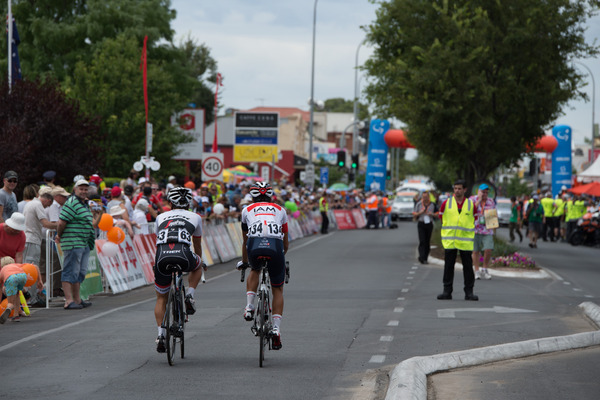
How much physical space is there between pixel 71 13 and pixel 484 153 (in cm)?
2719

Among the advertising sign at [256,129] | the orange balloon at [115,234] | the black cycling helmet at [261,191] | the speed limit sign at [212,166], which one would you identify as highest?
the advertising sign at [256,129]

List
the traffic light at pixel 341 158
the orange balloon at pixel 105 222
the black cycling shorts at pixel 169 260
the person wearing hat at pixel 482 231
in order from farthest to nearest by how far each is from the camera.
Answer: the traffic light at pixel 341 158, the person wearing hat at pixel 482 231, the orange balloon at pixel 105 222, the black cycling shorts at pixel 169 260

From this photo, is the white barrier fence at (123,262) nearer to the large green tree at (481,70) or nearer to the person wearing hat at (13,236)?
the person wearing hat at (13,236)

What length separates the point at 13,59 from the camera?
3144 centimetres

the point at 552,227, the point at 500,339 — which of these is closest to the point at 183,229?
the point at 500,339

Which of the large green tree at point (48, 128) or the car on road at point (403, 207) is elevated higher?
the large green tree at point (48, 128)

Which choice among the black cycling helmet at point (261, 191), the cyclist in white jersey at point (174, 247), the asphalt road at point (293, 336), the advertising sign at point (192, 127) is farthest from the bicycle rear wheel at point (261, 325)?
the advertising sign at point (192, 127)

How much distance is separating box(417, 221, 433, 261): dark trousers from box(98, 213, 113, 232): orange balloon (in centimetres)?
947

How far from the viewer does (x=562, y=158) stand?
53438 mm

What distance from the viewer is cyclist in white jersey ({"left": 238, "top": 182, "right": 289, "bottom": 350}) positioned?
999 centimetres

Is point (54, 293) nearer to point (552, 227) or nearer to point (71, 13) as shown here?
point (552, 227)

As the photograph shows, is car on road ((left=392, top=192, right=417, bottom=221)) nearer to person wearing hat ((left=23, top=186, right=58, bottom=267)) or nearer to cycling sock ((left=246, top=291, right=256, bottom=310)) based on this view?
person wearing hat ((left=23, top=186, right=58, bottom=267))

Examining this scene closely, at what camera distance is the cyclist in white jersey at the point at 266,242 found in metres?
9.99

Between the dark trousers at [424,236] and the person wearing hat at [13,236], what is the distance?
12.8 meters
